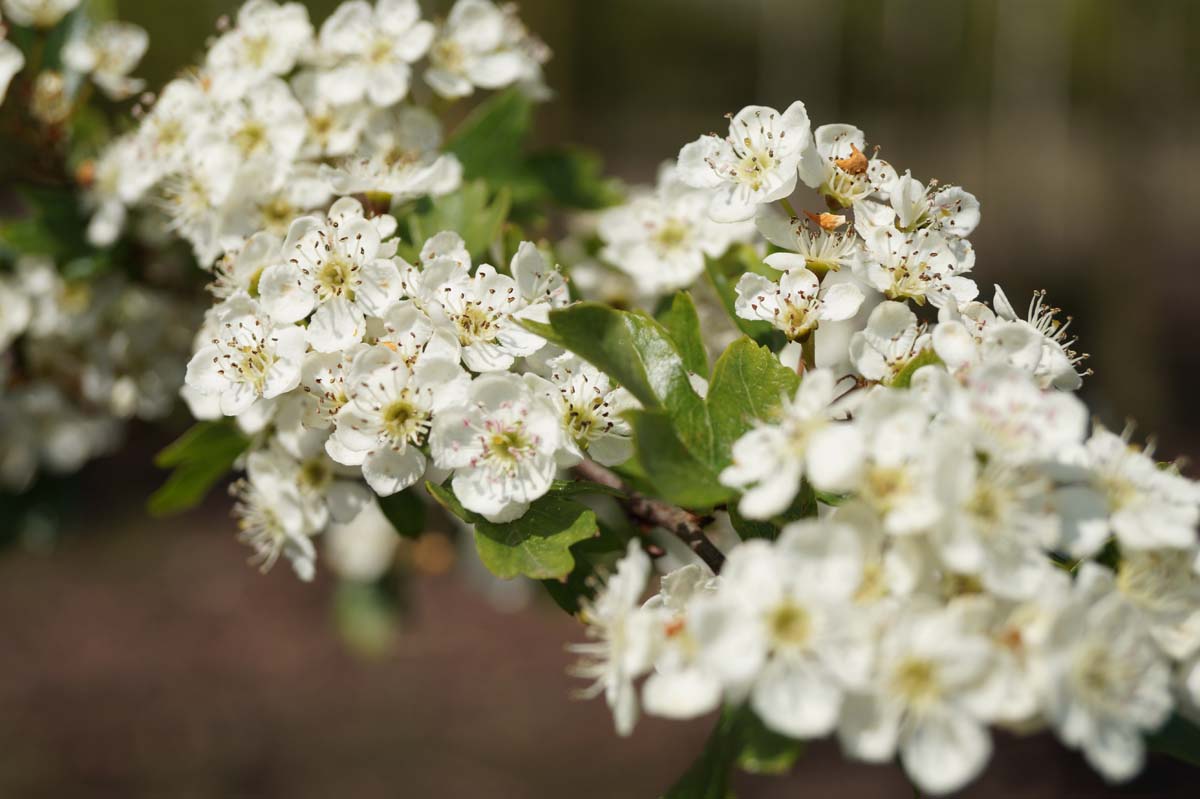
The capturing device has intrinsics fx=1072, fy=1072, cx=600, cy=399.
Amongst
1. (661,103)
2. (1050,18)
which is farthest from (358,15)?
(661,103)

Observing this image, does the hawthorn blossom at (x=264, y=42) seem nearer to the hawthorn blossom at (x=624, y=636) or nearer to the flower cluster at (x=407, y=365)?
the flower cluster at (x=407, y=365)

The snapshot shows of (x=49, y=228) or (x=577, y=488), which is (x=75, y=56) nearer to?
(x=49, y=228)

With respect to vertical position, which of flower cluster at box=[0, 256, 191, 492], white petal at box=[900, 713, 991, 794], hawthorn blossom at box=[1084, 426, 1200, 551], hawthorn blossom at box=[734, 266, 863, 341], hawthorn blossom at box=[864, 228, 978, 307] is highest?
hawthorn blossom at box=[864, 228, 978, 307]

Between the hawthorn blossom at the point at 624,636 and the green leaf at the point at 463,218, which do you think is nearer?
the hawthorn blossom at the point at 624,636

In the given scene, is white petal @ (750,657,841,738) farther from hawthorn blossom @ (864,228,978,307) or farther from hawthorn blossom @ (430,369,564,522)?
hawthorn blossom @ (864,228,978,307)

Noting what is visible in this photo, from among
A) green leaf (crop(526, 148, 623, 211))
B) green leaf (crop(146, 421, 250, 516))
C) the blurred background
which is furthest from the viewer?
the blurred background

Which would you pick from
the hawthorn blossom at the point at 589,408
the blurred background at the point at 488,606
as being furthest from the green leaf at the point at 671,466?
the blurred background at the point at 488,606

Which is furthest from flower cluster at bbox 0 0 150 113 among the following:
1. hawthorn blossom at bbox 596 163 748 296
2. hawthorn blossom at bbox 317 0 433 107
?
hawthorn blossom at bbox 596 163 748 296

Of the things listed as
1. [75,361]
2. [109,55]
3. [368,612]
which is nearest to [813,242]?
[109,55]
